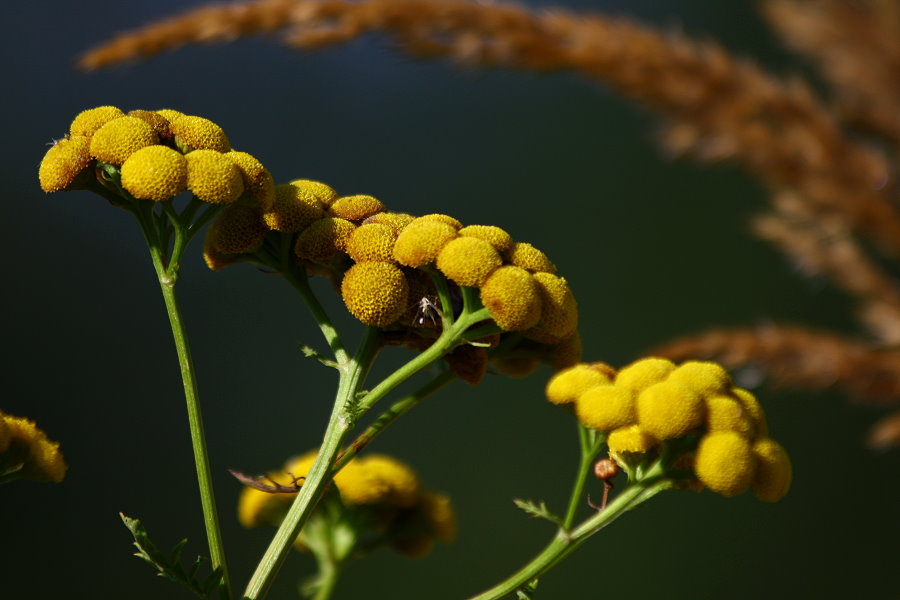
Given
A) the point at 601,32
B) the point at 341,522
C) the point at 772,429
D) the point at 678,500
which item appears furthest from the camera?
the point at 772,429

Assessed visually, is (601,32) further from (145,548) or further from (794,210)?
A: (145,548)

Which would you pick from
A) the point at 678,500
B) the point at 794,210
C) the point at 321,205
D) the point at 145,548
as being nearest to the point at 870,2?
the point at 794,210

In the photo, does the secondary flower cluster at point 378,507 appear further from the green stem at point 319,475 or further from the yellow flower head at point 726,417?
the yellow flower head at point 726,417

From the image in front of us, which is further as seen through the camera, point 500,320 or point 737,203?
point 737,203

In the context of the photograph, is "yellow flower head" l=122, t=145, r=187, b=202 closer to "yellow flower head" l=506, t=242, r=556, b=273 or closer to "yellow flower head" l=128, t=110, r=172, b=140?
"yellow flower head" l=128, t=110, r=172, b=140

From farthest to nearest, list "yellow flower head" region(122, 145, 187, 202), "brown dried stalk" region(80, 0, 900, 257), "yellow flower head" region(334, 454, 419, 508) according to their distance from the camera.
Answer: "yellow flower head" region(334, 454, 419, 508) < "yellow flower head" region(122, 145, 187, 202) < "brown dried stalk" region(80, 0, 900, 257)

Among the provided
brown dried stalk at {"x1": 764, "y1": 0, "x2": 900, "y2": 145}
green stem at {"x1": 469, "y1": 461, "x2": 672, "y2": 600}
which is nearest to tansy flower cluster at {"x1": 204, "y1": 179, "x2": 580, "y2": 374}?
green stem at {"x1": 469, "y1": 461, "x2": 672, "y2": 600}
